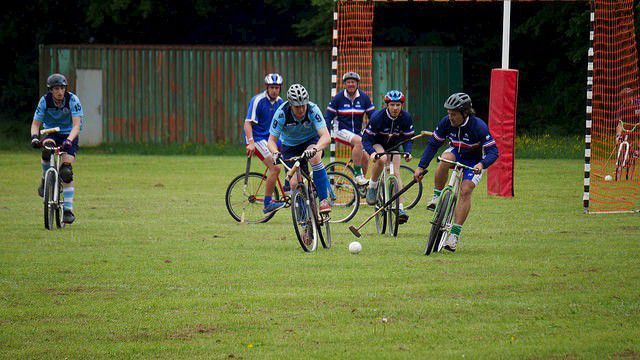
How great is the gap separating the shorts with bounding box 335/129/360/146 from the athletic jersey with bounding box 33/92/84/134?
14.8 ft

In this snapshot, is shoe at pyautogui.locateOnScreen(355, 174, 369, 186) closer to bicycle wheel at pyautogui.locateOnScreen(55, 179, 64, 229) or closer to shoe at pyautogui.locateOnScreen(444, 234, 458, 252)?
bicycle wheel at pyautogui.locateOnScreen(55, 179, 64, 229)

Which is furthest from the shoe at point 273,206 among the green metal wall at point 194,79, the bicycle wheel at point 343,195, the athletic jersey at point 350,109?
the green metal wall at point 194,79

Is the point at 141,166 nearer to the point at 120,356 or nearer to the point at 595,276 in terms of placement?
the point at 595,276

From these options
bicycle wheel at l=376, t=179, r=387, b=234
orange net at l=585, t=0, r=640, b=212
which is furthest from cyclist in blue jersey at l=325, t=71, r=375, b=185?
orange net at l=585, t=0, r=640, b=212

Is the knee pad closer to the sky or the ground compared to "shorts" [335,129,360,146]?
closer to the ground

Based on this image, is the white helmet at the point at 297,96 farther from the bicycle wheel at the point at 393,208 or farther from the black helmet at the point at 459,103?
the bicycle wheel at the point at 393,208

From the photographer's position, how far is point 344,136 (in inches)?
746

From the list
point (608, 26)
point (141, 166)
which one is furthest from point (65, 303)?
point (141, 166)

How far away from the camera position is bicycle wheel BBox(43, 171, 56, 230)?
15.6m

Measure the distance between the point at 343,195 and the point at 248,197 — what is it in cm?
153

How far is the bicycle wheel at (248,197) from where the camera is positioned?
1714 cm

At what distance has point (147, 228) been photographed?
16.1 metres

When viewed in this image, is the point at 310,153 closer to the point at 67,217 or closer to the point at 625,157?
the point at 67,217

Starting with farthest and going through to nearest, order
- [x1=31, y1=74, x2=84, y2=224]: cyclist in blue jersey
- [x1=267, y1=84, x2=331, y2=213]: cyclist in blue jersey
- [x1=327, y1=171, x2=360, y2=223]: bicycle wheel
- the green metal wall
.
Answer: the green metal wall
[x1=327, y1=171, x2=360, y2=223]: bicycle wheel
[x1=31, y1=74, x2=84, y2=224]: cyclist in blue jersey
[x1=267, y1=84, x2=331, y2=213]: cyclist in blue jersey
